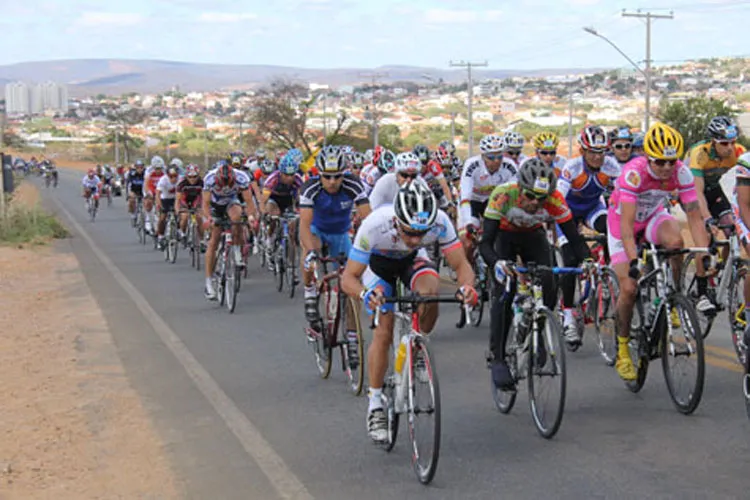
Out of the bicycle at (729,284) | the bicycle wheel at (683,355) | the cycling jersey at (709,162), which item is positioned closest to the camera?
the bicycle wheel at (683,355)

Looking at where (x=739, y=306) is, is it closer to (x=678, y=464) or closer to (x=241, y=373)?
(x=678, y=464)

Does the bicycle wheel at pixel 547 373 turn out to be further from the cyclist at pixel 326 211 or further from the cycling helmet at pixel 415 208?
the cyclist at pixel 326 211

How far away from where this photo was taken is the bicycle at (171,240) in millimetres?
23156

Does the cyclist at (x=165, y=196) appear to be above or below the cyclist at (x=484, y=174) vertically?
below

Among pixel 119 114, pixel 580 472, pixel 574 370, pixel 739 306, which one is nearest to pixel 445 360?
pixel 574 370

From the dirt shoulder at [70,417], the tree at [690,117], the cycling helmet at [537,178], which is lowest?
the dirt shoulder at [70,417]

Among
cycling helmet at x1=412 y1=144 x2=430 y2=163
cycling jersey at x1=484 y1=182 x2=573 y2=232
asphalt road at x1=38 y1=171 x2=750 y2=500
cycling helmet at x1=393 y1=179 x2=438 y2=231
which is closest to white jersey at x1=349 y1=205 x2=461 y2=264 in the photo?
cycling helmet at x1=393 y1=179 x2=438 y2=231

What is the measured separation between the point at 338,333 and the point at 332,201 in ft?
6.69

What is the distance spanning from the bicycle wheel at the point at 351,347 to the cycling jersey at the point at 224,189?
281 inches

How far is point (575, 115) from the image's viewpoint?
164750mm

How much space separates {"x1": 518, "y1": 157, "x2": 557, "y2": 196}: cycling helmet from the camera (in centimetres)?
828

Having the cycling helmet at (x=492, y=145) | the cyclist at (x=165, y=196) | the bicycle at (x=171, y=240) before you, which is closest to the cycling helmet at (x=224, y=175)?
the cycling helmet at (x=492, y=145)

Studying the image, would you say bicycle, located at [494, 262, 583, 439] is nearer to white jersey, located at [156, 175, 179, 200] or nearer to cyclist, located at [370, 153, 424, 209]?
cyclist, located at [370, 153, 424, 209]

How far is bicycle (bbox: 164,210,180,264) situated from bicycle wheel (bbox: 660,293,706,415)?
15955 millimetres
